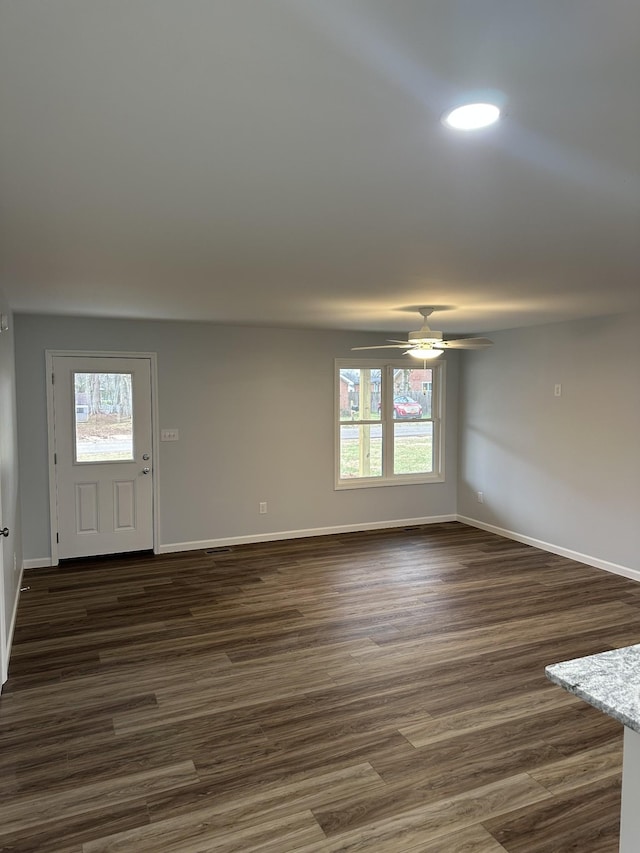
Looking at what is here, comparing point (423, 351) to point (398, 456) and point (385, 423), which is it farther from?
point (398, 456)

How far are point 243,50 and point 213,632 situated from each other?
3776 mm

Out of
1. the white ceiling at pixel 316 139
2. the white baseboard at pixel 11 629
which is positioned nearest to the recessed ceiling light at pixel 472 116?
the white ceiling at pixel 316 139

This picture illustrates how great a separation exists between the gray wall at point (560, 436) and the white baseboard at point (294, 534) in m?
0.65

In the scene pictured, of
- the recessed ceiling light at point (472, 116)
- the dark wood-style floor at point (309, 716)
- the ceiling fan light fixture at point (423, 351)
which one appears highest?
the recessed ceiling light at point (472, 116)

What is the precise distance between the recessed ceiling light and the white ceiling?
4 centimetres

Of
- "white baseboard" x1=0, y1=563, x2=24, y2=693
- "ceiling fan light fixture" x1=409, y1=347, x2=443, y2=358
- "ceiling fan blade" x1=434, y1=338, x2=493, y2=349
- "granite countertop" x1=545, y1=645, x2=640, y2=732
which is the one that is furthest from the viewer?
"ceiling fan light fixture" x1=409, y1=347, x2=443, y2=358

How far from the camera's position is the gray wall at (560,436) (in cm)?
527

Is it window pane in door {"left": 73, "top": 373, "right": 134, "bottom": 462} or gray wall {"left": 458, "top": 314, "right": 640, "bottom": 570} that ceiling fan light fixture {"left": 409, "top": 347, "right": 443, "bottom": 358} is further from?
window pane in door {"left": 73, "top": 373, "right": 134, "bottom": 462}

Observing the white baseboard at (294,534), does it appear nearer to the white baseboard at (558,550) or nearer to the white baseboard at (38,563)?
the white baseboard at (558,550)

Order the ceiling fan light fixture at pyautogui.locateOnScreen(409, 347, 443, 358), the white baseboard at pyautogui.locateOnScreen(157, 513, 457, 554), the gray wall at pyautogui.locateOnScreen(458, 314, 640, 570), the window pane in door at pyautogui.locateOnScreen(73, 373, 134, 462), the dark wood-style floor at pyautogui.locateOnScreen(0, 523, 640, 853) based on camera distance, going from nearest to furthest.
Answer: the dark wood-style floor at pyautogui.locateOnScreen(0, 523, 640, 853) < the ceiling fan light fixture at pyautogui.locateOnScreen(409, 347, 443, 358) < the gray wall at pyautogui.locateOnScreen(458, 314, 640, 570) < the window pane in door at pyautogui.locateOnScreen(73, 373, 134, 462) < the white baseboard at pyautogui.locateOnScreen(157, 513, 457, 554)

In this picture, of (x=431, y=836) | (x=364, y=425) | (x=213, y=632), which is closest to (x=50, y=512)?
(x=213, y=632)

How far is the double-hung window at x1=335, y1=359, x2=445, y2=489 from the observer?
7043 millimetres

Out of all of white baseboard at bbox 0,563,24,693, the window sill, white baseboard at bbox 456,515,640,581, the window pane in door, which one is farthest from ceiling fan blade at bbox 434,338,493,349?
white baseboard at bbox 0,563,24,693

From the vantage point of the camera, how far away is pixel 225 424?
6355 millimetres
